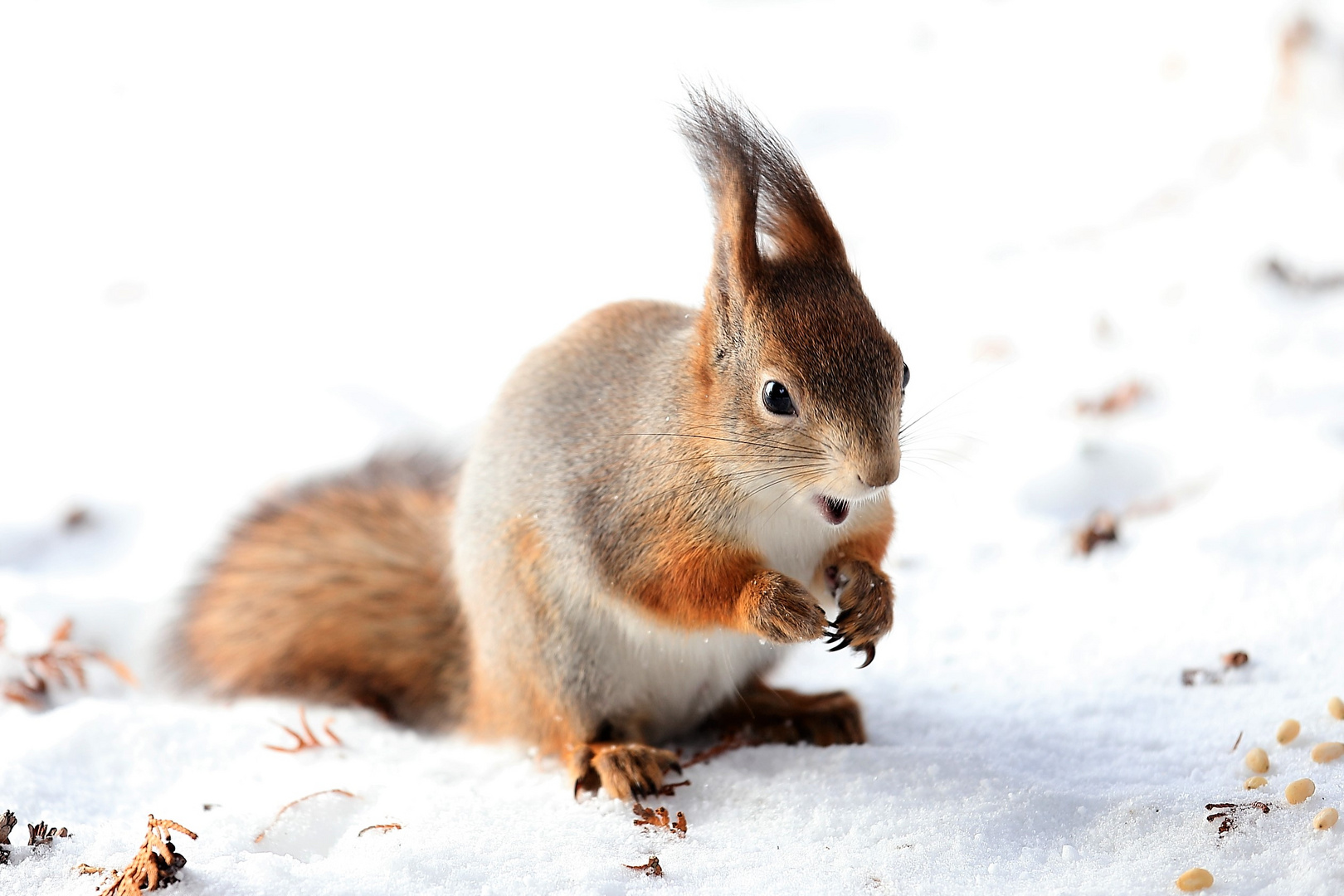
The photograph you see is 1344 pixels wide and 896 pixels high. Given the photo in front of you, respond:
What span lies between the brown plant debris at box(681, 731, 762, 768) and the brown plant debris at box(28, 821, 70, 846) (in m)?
0.86

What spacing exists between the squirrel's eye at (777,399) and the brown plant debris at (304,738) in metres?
0.88

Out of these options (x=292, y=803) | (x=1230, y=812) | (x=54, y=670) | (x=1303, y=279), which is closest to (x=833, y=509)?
(x=1230, y=812)

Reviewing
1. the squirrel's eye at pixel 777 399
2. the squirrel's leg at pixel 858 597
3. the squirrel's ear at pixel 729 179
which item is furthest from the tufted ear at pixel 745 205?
the squirrel's leg at pixel 858 597

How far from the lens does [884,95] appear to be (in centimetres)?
465

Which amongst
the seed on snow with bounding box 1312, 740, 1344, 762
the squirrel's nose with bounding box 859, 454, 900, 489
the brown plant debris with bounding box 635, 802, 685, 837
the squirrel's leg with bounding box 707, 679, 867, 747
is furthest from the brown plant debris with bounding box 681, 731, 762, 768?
the seed on snow with bounding box 1312, 740, 1344, 762

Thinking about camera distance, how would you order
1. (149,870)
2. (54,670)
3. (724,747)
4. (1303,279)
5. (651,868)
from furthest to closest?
(1303,279), (54,670), (724,747), (651,868), (149,870)

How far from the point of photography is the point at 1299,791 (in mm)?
1573

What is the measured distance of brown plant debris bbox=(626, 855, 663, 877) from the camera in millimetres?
1518

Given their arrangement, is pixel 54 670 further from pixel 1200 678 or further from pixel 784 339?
pixel 1200 678

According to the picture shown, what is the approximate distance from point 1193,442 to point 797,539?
1512 millimetres

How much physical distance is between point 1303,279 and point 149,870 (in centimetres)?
323

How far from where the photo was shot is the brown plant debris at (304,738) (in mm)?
1938

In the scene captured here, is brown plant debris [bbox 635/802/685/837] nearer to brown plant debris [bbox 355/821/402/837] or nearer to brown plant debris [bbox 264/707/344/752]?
brown plant debris [bbox 355/821/402/837]

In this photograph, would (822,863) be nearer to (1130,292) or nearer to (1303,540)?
(1303,540)
